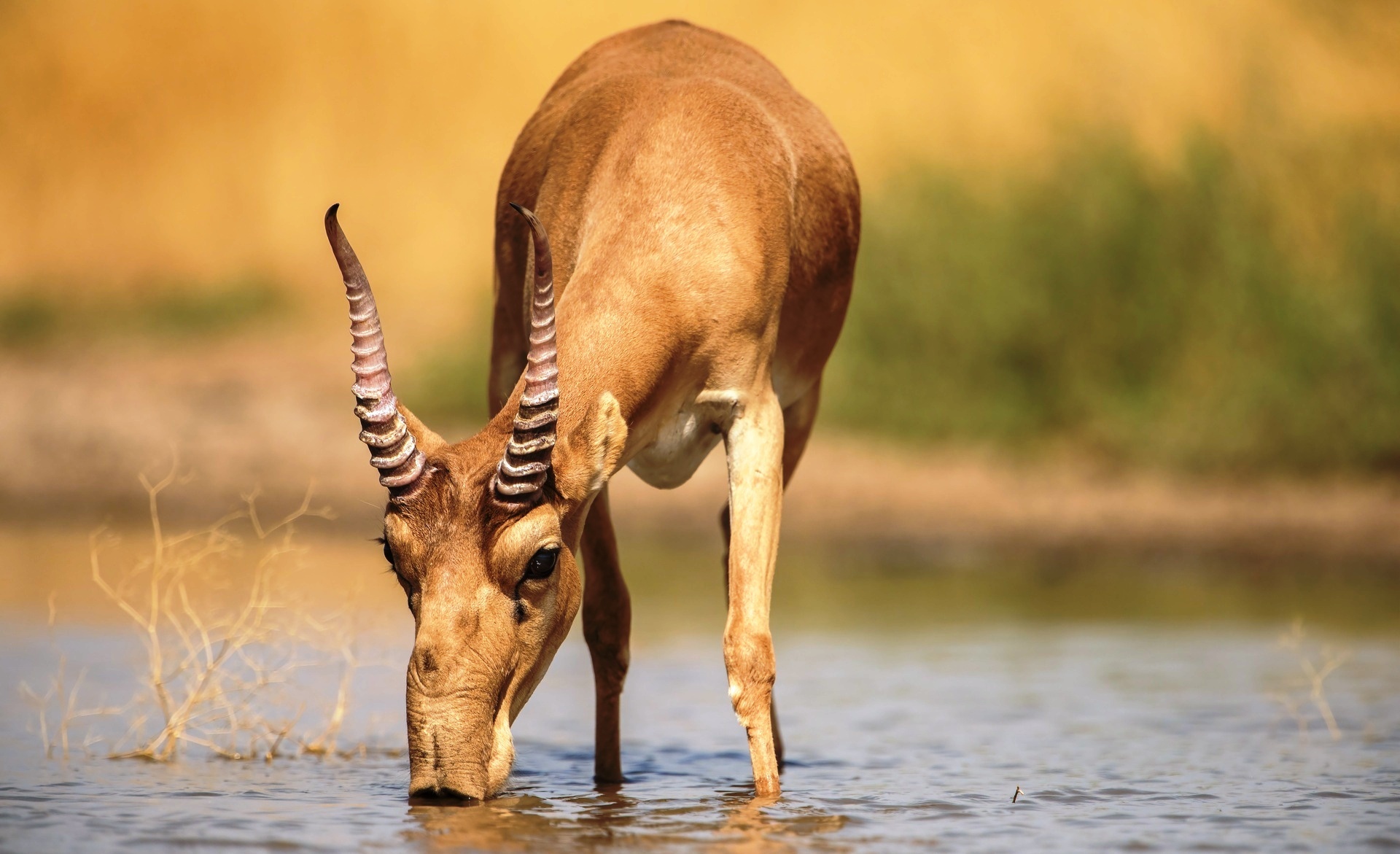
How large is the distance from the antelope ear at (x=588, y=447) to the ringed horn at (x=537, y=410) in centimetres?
14

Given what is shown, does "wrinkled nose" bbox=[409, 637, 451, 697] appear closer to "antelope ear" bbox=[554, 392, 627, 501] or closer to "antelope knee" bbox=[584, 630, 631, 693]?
"antelope ear" bbox=[554, 392, 627, 501]

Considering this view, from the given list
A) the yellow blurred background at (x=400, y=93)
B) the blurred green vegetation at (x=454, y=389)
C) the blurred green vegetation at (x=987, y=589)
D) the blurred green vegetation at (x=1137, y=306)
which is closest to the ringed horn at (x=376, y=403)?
the blurred green vegetation at (x=987, y=589)

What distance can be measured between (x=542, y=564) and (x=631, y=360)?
82 centimetres

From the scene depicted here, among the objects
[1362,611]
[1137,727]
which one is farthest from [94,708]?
[1362,611]

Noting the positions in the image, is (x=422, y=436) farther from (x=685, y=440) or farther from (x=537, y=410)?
(x=685, y=440)

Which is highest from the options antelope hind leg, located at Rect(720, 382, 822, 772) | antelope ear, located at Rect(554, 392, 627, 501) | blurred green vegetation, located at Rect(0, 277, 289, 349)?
blurred green vegetation, located at Rect(0, 277, 289, 349)

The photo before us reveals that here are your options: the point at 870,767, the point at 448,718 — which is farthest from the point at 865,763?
the point at 448,718

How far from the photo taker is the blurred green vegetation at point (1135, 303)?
16078mm

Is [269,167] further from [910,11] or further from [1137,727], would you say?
[1137,727]

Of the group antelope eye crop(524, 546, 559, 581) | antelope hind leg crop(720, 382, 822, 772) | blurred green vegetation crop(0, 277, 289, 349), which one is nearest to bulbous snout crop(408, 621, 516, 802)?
antelope eye crop(524, 546, 559, 581)

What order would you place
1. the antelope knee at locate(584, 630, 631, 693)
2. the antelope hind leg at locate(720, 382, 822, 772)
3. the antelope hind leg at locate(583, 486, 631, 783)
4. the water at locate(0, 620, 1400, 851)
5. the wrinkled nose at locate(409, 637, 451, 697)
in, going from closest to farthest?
the wrinkled nose at locate(409, 637, 451, 697) < the water at locate(0, 620, 1400, 851) < the antelope hind leg at locate(583, 486, 631, 783) < the antelope knee at locate(584, 630, 631, 693) < the antelope hind leg at locate(720, 382, 822, 772)

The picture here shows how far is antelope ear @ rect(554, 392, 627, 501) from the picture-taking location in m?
5.34

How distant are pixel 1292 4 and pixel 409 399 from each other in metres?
26.8

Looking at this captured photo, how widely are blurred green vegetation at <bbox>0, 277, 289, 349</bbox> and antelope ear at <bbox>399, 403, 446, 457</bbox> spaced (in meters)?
18.9
